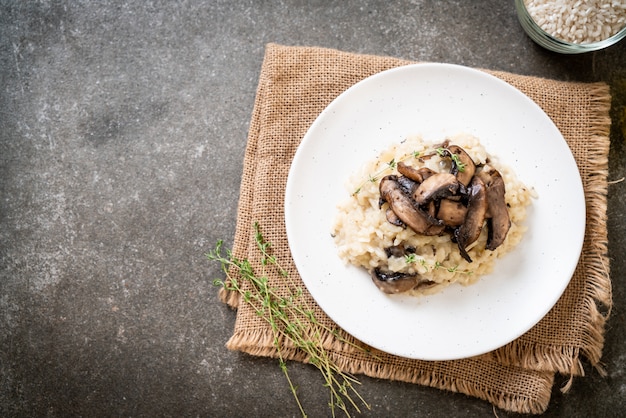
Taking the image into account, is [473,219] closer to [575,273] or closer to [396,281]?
[396,281]

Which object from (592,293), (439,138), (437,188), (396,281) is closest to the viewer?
(437,188)

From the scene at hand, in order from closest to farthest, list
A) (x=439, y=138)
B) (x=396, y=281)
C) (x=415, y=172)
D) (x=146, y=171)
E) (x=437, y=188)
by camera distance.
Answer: (x=437, y=188) < (x=415, y=172) < (x=396, y=281) < (x=439, y=138) < (x=146, y=171)

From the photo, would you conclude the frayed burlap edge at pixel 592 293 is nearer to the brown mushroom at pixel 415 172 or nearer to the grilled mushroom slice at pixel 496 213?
the grilled mushroom slice at pixel 496 213

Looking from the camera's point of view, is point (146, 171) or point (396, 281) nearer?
point (396, 281)

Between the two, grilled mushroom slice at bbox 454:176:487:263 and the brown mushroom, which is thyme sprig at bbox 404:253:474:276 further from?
the brown mushroom

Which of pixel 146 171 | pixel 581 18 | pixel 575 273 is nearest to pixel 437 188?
pixel 575 273

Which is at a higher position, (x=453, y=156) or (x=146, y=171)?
(x=453, y=156)

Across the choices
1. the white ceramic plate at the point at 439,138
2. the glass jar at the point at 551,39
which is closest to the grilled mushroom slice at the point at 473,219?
the white ceramic plate at the point at 439,138

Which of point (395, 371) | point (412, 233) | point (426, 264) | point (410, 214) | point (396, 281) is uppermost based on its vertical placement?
point (410, 214)
